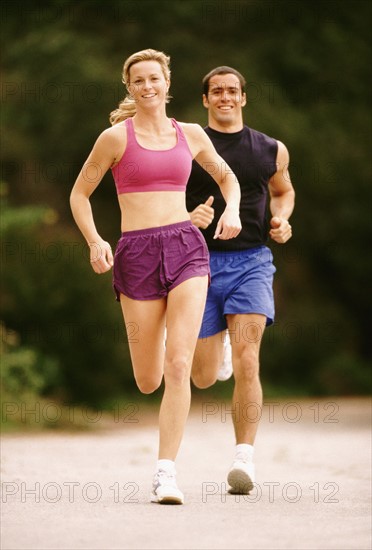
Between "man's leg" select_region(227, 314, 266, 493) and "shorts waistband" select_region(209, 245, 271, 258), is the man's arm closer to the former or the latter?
"shorts waistband" select_region(209, 245, 271, 258)

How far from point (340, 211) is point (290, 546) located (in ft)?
69.7

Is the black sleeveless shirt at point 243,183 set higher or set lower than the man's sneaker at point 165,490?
higher

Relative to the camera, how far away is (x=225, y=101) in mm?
8367

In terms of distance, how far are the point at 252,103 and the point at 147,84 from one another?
57.5ft

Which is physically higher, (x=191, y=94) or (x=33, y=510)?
(x=191, y=94)

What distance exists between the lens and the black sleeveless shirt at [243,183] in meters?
8.28

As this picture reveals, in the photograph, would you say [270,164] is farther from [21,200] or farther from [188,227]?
[21,200]

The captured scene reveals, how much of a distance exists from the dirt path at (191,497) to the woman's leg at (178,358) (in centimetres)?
37

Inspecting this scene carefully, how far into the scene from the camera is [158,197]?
23.6ft

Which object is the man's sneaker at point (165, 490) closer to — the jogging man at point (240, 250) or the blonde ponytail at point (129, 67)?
the jogging man at point (240, 250)

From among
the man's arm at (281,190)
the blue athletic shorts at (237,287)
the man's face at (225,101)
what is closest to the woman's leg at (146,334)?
the blue athletic shorts at (237,287)

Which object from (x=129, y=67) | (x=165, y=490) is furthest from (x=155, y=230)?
(x=165, y=490)

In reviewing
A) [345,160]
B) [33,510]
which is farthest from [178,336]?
[345,160]

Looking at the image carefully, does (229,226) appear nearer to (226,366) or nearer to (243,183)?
(243,183)
